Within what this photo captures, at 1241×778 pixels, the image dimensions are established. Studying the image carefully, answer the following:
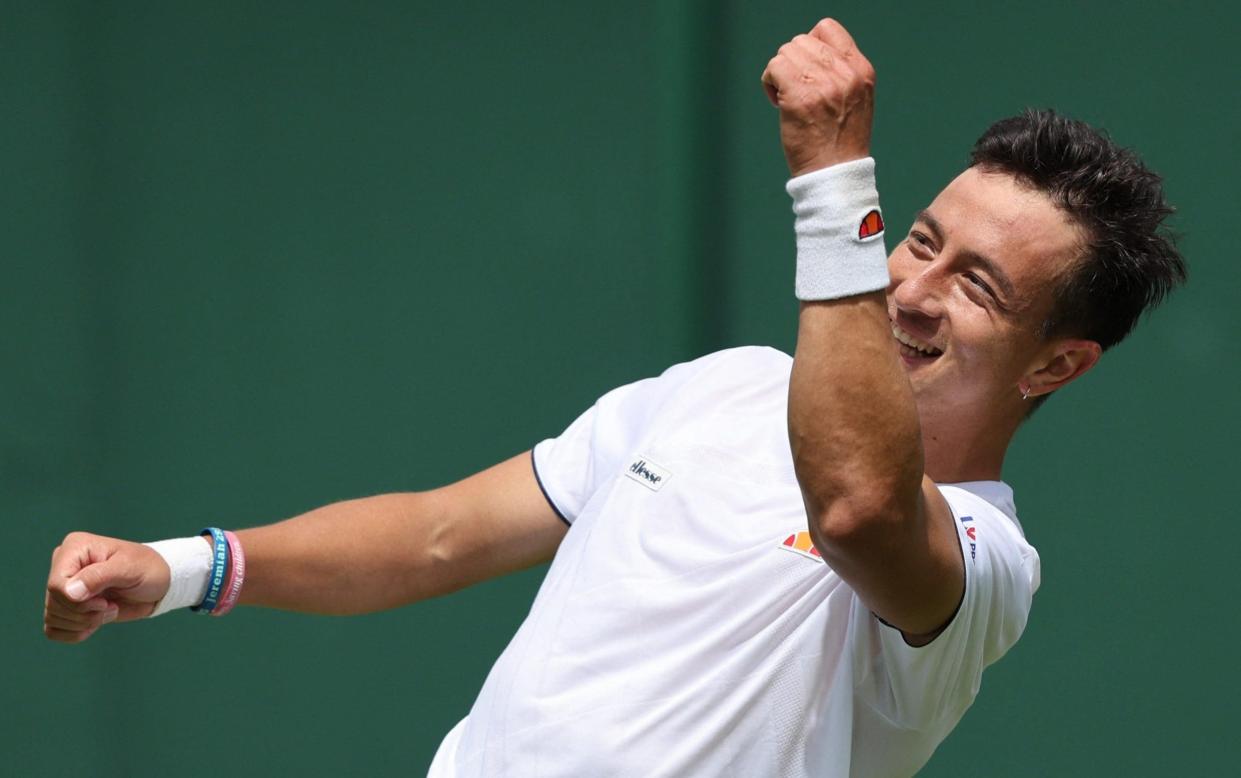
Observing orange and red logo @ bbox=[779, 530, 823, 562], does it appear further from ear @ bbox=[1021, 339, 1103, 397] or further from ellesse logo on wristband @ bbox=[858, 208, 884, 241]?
ellesse logo on wristband @ bbox=[858, 208, 884, 241]

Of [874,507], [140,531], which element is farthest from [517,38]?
[874,507]

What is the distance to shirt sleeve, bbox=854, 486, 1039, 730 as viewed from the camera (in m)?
2.05

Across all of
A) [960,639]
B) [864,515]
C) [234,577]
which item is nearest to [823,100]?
[864,515]

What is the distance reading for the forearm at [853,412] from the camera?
1.84m

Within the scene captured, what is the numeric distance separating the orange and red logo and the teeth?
285mm

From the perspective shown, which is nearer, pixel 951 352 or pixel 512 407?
pixel 951 352

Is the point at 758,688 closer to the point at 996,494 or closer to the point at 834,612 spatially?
the point at 834,612

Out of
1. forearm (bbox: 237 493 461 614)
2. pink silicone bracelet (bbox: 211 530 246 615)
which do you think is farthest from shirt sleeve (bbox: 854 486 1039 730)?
pink silicone bracelet (bbox: 211 530 246 615)

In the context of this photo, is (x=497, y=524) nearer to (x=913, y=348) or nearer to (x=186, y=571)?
(x=186, y=571)

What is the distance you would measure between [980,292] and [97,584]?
1.22m

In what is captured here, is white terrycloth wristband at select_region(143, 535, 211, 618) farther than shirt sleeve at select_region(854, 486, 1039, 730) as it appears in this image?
Yes

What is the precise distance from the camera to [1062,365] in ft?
7.77

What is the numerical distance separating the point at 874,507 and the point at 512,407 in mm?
1941

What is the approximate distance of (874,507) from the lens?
1.85 meters
